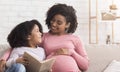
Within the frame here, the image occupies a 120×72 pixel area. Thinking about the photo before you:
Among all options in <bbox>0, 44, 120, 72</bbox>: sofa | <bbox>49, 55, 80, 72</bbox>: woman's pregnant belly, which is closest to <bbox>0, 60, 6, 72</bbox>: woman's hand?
<bbox>49, 55, 80, 72</bbox>: woman's pregnant belly

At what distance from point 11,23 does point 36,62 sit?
6.10 ft

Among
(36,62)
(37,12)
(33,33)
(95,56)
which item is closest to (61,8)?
(33,33)

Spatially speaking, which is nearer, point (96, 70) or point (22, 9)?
point (96, 70)

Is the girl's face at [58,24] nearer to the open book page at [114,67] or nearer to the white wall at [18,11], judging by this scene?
the open book page at [114,67]

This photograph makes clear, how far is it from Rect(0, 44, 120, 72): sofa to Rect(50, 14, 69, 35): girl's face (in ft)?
0.82

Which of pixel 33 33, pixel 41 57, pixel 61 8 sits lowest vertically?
pixel 41 57

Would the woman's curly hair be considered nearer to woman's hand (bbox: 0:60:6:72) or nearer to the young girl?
the young girl

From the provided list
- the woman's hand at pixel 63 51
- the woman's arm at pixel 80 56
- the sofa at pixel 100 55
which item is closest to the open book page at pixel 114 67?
the sofa at pixel 100 55

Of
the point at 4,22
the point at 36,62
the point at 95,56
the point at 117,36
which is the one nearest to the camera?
the point at 36,62

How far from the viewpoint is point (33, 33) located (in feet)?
6.76

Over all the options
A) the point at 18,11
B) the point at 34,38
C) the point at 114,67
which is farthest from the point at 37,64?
the point at 18,11

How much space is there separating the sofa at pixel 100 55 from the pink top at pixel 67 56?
0.36ft

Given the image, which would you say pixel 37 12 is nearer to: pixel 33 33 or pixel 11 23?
pixel 11 23

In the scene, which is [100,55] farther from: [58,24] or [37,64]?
[37,64]
